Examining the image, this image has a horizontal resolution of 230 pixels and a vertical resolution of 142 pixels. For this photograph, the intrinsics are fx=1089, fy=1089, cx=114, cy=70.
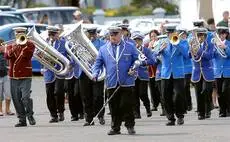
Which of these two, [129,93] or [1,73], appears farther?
[1,73]

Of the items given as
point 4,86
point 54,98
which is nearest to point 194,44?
point 54,98

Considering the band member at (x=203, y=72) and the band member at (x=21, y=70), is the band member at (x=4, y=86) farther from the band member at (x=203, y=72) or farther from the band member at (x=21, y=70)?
the band member at (x=203, y=72)

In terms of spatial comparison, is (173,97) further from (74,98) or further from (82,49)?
(74,98)

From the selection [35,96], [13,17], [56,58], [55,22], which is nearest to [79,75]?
[56,58]

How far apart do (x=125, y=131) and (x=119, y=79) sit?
3.95 feet

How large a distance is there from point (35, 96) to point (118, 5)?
4910 centimetres

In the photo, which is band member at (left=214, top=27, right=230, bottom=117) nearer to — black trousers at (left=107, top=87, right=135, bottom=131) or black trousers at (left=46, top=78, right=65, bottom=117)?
black trousers at (left=46, top=78, right=65, bottom=117)

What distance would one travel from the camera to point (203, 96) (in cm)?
2144

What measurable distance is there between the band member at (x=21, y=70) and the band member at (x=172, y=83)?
2522 millimetres

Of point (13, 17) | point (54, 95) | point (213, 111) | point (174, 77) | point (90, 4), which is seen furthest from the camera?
point (90, 4)

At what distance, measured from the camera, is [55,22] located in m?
42.7

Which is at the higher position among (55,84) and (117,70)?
(117,70)

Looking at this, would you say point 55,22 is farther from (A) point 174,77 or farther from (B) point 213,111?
(A) point 174,77

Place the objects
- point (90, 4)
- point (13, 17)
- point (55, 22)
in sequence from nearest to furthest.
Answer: point (13, 17) → point (55, 22) → point (90, 4)
